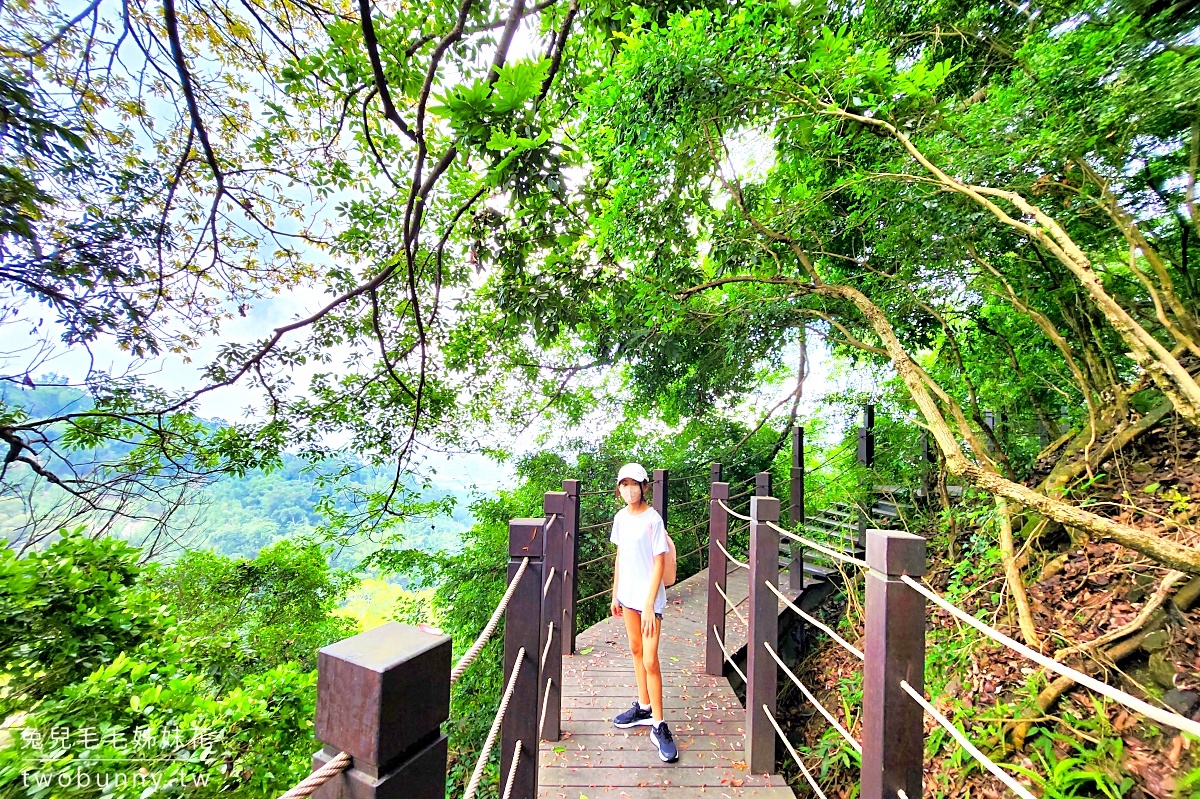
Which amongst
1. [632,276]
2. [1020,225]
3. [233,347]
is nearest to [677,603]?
[632,276]

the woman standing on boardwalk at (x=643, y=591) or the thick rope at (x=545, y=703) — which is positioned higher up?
the woman standing on boardwalk at (x=643, y=591)

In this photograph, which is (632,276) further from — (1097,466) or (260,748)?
(260,748)

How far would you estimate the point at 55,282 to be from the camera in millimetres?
2867

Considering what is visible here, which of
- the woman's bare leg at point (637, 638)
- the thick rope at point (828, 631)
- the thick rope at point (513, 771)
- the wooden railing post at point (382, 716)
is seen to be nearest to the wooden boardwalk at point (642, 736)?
the woman's bare leg at point (637, 638)

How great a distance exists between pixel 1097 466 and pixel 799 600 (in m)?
2.39

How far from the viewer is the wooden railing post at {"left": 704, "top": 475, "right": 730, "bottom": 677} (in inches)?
113

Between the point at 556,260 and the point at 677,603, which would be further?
the point at 677,603

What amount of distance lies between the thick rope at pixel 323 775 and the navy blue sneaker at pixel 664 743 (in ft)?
6.59

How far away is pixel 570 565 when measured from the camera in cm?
296

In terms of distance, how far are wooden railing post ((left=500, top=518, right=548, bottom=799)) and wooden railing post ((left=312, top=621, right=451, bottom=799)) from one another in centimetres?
75

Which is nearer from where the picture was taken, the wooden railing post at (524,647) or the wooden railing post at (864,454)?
the wooden railing post at (524,647)

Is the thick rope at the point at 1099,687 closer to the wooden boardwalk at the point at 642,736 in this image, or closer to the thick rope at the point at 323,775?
the thick rope at the point at 323,775

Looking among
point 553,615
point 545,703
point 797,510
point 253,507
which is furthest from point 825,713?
point 253,507

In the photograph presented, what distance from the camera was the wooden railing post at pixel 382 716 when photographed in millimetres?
533
